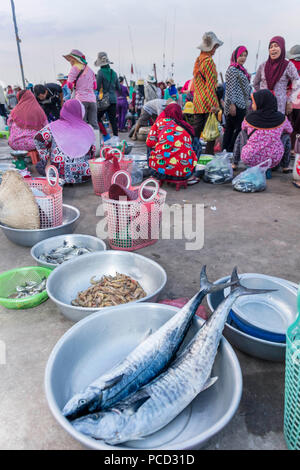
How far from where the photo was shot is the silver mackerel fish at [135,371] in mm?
1214

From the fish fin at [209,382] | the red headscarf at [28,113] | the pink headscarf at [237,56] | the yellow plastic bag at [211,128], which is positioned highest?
the pink headscarf at [237,56]

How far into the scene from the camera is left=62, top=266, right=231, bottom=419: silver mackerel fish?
3.98 feet

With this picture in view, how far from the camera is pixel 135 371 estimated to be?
1340mm

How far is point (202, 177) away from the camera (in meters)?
5.50

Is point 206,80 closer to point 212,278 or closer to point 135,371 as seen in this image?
point 212,278

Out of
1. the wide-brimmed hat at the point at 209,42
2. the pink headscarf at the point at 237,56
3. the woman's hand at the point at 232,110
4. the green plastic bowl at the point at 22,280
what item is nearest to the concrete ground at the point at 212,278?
the green plastic bowl at the point at 22,280

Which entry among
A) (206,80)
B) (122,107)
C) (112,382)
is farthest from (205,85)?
(122,107)

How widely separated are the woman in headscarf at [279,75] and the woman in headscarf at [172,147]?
77.6 inches

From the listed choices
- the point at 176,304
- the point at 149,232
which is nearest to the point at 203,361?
the point at 176,304

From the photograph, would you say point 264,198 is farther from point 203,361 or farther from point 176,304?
point 203,361

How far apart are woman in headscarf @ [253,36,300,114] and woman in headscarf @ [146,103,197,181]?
197 centimetres

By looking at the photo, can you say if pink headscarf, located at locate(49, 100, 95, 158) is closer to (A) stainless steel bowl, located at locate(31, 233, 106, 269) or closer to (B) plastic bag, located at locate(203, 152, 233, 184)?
(B) plastic bag, located at locate(203, 152, 233, 184)

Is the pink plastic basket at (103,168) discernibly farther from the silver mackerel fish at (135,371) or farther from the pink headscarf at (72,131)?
the silver mackerel fish at (135,371)

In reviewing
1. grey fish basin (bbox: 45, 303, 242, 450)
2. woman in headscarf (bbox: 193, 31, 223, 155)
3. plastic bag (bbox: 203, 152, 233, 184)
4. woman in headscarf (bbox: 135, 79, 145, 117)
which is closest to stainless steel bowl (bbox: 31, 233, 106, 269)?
grey fish basin (bbox: 45, 303, 242, 450)
